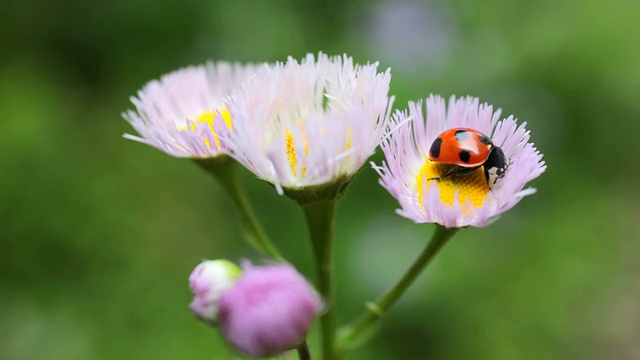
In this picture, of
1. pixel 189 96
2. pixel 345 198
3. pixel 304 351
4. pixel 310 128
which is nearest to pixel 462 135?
pixel 310 128

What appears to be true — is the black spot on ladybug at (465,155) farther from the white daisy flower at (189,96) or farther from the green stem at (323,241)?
the white daisy flower at (189,96)

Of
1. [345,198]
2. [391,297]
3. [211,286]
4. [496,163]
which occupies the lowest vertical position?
[345,198]

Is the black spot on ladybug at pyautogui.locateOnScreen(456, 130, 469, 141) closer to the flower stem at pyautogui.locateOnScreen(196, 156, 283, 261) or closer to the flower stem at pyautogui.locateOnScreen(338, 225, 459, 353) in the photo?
the flower stem at pyautogui.locateOnScreen(338, 225, 459, 353)

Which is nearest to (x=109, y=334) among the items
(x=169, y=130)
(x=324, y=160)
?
(x=169, y=130)

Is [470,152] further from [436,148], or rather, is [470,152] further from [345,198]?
[345,198]

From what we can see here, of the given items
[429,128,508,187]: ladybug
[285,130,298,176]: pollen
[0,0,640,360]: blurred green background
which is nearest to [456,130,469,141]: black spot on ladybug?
[429,128,508,187]: ladybug

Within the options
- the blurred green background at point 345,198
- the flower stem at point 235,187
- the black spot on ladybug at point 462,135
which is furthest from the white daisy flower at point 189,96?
the blurred green background at point 345,198

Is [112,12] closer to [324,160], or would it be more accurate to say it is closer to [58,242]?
[58,242]
